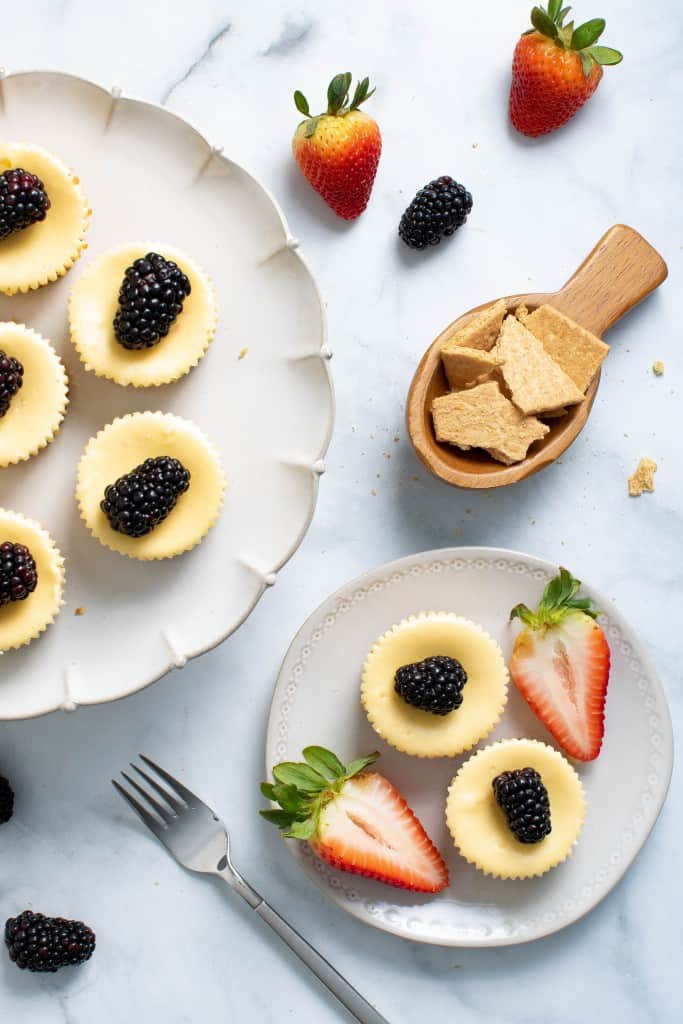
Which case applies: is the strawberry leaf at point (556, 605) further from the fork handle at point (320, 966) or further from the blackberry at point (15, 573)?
the blackberry at point (15, 573)

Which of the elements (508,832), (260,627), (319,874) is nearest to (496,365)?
(260,627)

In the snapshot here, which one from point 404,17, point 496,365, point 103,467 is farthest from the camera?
point 404,17

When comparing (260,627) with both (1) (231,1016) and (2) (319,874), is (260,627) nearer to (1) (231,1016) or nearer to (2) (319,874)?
(2) (319,874)

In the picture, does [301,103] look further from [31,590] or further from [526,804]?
[526,804]

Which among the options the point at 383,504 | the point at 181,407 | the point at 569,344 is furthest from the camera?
the point at 383,504

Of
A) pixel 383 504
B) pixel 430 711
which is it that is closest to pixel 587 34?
pixel 383 504

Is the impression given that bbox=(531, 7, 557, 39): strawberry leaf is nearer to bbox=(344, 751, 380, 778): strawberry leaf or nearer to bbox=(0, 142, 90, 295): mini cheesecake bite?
bbox=(0, 142, 90, 295): mini cheesecake bite
